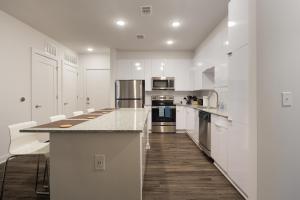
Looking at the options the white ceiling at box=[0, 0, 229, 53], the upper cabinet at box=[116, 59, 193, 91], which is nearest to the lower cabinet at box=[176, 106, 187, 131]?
the upper cabinet at box=[116, 59, 193, 91]

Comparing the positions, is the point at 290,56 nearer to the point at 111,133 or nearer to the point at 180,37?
the point at 111,133

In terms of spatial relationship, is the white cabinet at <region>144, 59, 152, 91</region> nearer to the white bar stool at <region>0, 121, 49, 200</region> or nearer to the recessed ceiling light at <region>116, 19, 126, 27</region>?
the recessed ceiling light at <region>116, 19, 126, 27</region>

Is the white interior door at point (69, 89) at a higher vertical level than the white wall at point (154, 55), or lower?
lower

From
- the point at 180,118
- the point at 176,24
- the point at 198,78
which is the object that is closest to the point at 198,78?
the point at 198,78

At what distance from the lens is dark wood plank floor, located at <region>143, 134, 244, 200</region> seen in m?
2.23

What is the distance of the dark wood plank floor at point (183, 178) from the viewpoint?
2230mm

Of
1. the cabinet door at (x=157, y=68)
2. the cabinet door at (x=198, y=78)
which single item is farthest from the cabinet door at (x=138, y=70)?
the cabinet door at (x=198, y=78)

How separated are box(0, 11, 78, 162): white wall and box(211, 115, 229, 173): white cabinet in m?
3.54

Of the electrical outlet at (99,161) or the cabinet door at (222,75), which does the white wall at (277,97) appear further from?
the cabinet door at (222,75)

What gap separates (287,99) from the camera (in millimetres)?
1555

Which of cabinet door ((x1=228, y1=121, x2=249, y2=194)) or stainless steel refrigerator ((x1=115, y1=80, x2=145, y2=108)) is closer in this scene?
cabinet door ((x1=228, y1=121, x2=249, y2=194))

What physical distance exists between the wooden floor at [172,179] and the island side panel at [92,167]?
636mm

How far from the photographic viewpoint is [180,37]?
15.6 ft

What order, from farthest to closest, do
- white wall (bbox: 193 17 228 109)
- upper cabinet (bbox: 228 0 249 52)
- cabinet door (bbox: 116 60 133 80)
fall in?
cabinet door (bbox: 116 60 133 80)
white wall (bbox: 193 17 228 109)
upper cabinet (bbox: 228 0 249 52)
